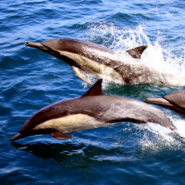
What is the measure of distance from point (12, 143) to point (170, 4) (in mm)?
16709

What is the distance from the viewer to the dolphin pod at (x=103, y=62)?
9.59m

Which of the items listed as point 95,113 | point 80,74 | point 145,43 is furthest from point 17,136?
point 145,43

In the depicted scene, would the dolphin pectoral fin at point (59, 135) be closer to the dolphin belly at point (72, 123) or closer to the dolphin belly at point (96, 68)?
the dolphin belly at point (72, 123)

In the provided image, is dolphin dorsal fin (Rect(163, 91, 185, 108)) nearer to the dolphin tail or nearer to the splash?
the dolphin tail

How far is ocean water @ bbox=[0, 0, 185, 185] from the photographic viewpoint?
241 inches

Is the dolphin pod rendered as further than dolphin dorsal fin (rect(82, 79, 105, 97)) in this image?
Yes

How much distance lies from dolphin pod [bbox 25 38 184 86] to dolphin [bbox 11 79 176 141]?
272cm

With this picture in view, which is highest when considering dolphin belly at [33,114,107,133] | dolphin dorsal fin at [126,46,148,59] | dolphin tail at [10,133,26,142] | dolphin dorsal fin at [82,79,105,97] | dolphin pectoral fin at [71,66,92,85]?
dolphin dorsal fin at [126,46,148,59]

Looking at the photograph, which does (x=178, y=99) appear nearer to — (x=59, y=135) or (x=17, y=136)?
(x=59, y=135)

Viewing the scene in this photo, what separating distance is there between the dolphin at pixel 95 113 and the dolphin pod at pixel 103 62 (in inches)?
107

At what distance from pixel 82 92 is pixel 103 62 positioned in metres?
1.28

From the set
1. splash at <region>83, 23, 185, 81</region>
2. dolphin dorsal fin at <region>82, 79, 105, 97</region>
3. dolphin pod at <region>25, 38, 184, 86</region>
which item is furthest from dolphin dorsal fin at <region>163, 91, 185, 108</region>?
splash at <region>83, 23, 185, 81</region>

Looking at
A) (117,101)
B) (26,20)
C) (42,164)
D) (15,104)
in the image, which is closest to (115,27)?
(26,20)

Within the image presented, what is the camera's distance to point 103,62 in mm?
9711
